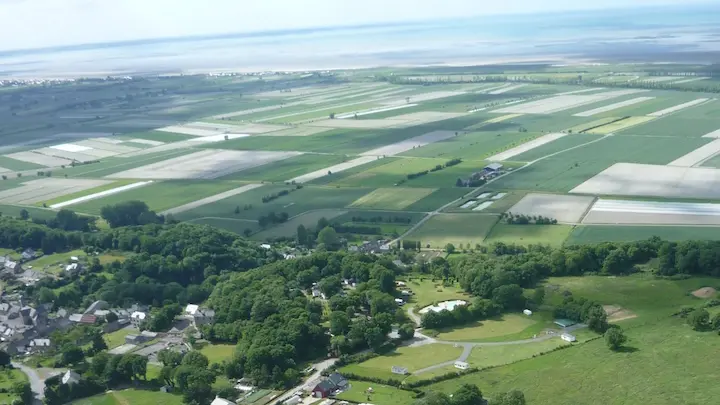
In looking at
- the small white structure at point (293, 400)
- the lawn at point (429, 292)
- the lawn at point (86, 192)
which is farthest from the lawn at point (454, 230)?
the lawn at point (86, 192)

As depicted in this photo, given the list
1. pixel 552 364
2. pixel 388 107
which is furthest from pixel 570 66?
pixel 552 364

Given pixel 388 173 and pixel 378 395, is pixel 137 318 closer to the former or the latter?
pixel 378 395

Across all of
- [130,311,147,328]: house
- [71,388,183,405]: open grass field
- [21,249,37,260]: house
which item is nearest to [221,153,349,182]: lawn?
[21,249,37,260]: house

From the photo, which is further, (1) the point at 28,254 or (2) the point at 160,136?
(2) the point at 160,136

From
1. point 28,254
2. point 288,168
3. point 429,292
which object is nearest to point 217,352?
point 429,292

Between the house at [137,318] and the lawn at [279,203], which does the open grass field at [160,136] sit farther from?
the house at [137,318]

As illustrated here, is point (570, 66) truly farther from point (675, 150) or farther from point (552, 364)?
point (552, 364)
